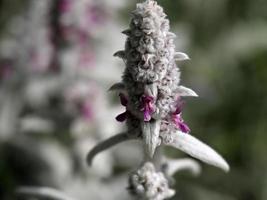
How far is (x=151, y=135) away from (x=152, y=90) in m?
0.24

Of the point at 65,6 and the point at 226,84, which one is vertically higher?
the point at 226,84

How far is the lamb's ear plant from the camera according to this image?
3.52 meters

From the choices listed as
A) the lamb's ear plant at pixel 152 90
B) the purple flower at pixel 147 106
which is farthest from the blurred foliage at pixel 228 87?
the purple flower at pixel 147 106

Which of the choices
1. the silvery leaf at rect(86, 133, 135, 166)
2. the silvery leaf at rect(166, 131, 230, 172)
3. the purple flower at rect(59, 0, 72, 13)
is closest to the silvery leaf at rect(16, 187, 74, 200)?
the silvery leaf at rect(86, 133, 135, 166)

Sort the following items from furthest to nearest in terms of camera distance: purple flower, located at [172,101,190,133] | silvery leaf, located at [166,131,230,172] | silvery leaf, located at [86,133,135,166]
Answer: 1. silvery leaf, located at [86,133,135,166]
2. silvery leaf, located at [166,131,230,172]
3. purple flower, located at [172,101,190,133]

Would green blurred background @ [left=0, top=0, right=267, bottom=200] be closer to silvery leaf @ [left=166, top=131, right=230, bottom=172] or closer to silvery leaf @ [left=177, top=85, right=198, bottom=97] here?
silvery leaf @ [left=166, top=131, right=230, bottom=172]

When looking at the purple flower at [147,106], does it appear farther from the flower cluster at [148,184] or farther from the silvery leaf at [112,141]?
the flower cluster at [148,184]

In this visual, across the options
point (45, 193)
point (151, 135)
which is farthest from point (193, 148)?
point (45, 193)

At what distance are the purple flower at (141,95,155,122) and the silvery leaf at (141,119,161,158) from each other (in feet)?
0.20

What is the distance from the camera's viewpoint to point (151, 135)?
11.9 feet

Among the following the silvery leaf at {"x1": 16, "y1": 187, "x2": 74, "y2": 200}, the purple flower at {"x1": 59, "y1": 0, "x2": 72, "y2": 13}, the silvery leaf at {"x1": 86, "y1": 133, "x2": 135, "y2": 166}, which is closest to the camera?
the silvery leaf at {"x1": 86, "y1": 133, "x2": 135, "y2": 166}

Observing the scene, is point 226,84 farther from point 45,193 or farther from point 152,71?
point 152,71

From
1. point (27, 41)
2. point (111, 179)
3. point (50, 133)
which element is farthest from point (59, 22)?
point (111, 179)

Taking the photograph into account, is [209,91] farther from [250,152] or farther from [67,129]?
[67,129]
